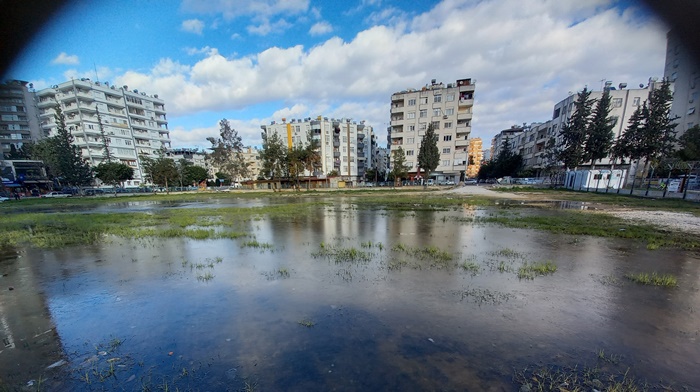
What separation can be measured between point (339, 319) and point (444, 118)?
247ft

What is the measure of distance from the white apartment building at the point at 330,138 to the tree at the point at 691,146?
69425mm

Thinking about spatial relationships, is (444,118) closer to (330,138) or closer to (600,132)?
(600,132)

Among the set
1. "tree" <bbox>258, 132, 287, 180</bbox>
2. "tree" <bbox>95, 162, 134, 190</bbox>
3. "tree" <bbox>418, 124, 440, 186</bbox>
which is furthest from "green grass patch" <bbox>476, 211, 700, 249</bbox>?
"tree" <bbox>95, 162, 134, 190</bbox>

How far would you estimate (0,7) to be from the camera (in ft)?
6.16

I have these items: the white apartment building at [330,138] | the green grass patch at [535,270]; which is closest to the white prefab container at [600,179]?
the green grass patch at [535,270]

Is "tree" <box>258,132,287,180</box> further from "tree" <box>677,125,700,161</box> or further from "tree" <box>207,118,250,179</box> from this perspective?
"tree" <box>677,125,700,161</box>

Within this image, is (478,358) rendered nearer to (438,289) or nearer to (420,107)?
(438,289)

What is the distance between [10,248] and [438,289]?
17.8 metres

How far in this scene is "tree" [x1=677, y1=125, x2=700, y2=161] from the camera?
116 feet

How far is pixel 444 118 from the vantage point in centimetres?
7112

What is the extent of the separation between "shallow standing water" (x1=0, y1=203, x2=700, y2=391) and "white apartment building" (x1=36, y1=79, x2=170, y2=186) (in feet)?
265

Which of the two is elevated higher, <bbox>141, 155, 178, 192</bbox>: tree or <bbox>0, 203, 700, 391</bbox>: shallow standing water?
<bbox>141, 155, 178, 192</bbox>: tree

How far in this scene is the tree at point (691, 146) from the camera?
35312 millimetres

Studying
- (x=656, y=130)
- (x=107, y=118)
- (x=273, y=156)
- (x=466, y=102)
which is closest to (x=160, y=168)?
(x=273, y=156)
